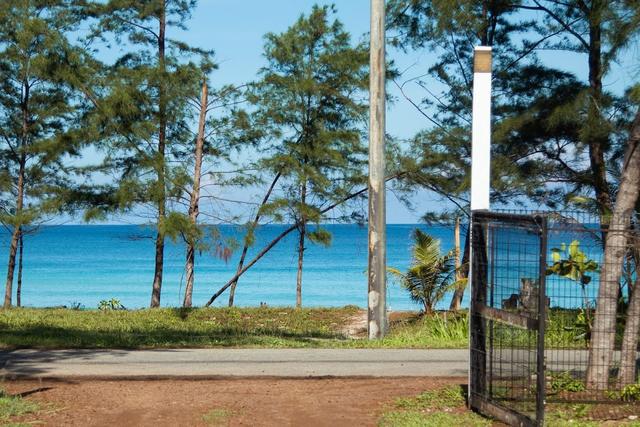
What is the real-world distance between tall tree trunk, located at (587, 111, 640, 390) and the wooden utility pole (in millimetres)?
5816

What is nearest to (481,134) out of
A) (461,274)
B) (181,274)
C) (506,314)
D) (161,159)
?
(506,314)

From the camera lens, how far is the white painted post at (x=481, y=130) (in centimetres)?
750

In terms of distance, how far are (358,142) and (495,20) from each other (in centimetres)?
443

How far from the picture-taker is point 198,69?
21328 millimetres

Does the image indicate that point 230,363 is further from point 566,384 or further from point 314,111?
point 314,111

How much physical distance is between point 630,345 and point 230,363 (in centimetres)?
415

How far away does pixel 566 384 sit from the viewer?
8.30 meters

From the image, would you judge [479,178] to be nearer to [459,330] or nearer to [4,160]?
[459,330]

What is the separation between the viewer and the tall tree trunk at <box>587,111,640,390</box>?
7.87 metres

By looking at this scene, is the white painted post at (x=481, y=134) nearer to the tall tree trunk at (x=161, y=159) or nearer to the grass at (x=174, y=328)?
the grass at (x=174, y=328)

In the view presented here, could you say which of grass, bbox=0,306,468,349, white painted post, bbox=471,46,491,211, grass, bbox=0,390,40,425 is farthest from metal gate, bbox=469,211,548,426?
grass, bbox=0,306,468,349

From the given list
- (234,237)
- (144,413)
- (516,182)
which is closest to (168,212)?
(234,237)

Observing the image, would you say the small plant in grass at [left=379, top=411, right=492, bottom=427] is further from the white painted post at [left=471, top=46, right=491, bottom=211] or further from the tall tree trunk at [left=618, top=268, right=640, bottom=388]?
the white painted post at [left=471, top=46, right=491, bottom=211]

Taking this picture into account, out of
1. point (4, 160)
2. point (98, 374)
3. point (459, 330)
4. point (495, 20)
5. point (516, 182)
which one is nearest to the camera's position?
point (98, 374)
